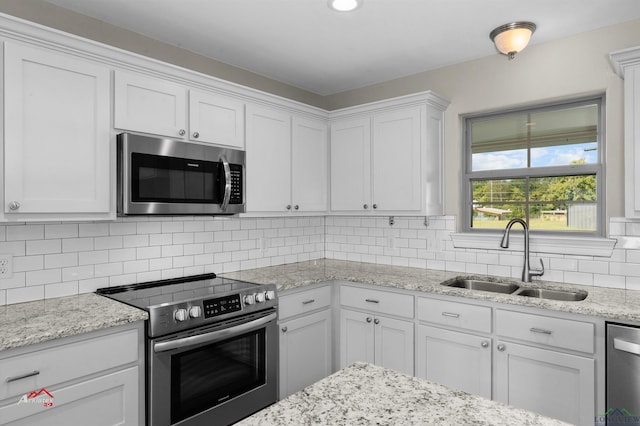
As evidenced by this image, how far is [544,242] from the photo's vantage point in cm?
280

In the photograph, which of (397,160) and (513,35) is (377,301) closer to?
(397,160)

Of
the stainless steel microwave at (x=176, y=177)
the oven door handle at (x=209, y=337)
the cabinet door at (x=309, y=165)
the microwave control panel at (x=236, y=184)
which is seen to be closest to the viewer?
the oven door handle at (x=209, y=337)

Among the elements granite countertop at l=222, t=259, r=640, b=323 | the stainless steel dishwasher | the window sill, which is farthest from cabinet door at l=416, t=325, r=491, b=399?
the window sill

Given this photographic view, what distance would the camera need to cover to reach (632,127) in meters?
2.25

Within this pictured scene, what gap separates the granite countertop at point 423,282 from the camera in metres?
2.07

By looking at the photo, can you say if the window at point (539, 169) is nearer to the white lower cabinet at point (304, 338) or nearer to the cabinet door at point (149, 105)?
the white lower cabinet at point (304, 338)

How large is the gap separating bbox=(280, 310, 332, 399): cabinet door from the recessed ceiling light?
1.96 meters

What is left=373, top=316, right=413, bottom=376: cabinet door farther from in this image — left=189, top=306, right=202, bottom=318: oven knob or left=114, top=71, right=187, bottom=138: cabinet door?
left=114, top=71, right=187, bottom=138: cabinet door

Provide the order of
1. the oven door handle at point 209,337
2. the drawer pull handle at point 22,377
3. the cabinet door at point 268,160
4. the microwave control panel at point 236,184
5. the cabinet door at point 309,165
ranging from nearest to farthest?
1. the drawer pull handle at point 22,377
2. the oven door handle at point 209,337
3. the microwave control panel at point 236,184
4. the cabinet door at point 268,160
5. the cabinet door at point 309,165

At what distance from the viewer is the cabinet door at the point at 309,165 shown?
10.8 feet

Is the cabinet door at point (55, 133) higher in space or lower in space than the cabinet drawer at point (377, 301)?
higher

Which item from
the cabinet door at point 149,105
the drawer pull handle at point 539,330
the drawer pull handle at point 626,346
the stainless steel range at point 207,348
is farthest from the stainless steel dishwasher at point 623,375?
the cabinet door at point 149,105

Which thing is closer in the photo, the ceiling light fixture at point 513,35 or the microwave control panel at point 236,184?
the ceiling light fixture at point 513,35

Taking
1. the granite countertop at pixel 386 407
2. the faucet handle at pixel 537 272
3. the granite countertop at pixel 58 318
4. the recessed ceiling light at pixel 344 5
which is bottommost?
the granite countertop at pixel 58 318
